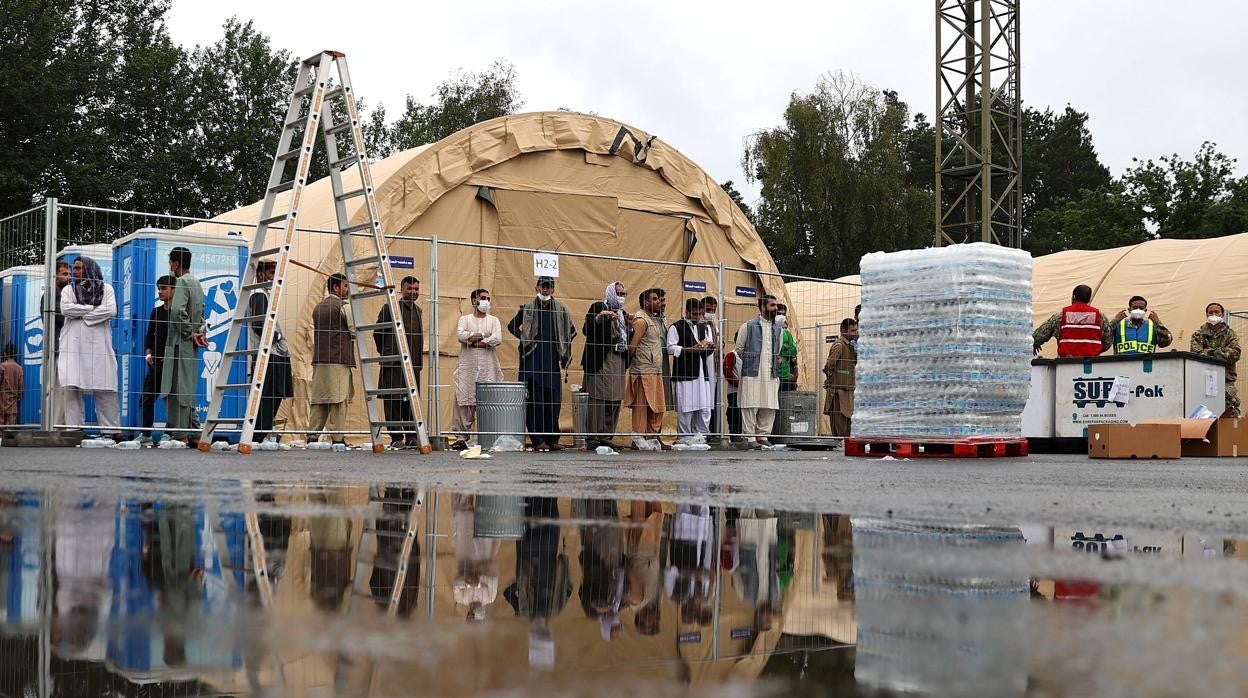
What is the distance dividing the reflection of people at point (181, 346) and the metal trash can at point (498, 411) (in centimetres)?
299

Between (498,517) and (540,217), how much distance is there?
1454 cm

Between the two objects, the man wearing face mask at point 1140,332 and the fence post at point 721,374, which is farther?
the man wearing face mask at point 1140,332

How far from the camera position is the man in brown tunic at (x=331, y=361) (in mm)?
14305

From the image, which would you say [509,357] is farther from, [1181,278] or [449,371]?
[1181,278]

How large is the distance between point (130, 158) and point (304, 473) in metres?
40.1

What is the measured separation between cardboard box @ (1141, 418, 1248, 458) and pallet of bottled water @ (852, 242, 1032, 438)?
100.0 inches

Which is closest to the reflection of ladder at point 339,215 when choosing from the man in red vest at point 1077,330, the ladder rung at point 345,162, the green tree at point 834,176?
the ladder rung at point 345,162

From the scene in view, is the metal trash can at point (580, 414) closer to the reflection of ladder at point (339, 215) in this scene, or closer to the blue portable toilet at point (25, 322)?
the reflection of ladder at point (339, 215)

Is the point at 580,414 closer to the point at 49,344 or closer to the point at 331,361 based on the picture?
the point at 331,361

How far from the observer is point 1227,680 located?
5.44 ft

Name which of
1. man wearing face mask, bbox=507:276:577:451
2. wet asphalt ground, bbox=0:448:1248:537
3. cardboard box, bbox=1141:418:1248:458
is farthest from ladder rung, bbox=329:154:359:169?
cardboard box, bbox=1141:418:1248:458

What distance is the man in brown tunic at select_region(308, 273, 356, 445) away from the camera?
14.3 m

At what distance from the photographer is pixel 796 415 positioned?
18.8 m

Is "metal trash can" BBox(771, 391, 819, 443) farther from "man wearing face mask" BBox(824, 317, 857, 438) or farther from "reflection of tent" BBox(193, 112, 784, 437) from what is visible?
"reflection of tent" BBox(193, 112, 784, 437)
